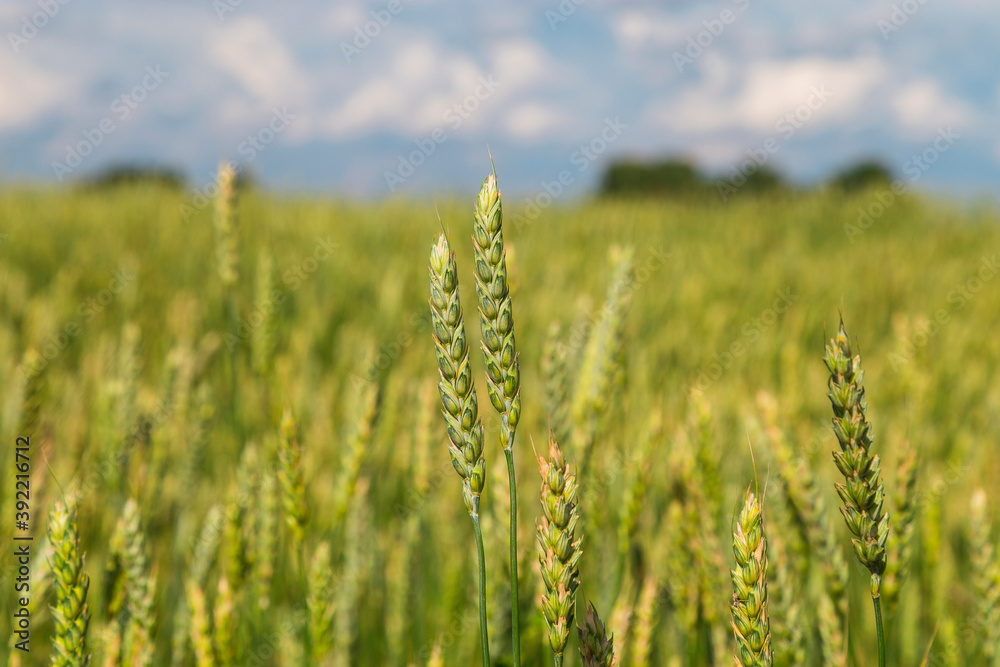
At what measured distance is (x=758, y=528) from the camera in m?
0.70

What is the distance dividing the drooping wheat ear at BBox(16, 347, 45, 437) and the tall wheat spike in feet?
3.48

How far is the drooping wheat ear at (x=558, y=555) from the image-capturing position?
0.65m

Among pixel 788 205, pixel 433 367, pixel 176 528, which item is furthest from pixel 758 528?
pixel 788 205

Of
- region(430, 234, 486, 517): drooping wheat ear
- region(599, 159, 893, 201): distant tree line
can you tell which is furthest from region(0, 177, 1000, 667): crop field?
region(599, 159, 893, 201): distant tree line

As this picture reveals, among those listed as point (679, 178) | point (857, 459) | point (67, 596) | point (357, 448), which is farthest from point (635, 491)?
point (679, 178)

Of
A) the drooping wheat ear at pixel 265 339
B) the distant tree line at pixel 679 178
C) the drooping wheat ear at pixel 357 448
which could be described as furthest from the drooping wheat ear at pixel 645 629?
the distant tree line at pixel 679 178

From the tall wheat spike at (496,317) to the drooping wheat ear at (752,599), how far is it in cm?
21

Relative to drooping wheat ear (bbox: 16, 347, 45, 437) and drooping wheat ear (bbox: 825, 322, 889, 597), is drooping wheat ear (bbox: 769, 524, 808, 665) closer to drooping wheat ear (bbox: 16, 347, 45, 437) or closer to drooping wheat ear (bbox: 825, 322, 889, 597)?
drooping wheat ear (bbox: 825, 322, 889, 597)

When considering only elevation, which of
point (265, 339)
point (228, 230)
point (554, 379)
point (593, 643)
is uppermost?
point (228, 230)

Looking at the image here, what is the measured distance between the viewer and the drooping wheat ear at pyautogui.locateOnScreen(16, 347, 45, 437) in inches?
52.2

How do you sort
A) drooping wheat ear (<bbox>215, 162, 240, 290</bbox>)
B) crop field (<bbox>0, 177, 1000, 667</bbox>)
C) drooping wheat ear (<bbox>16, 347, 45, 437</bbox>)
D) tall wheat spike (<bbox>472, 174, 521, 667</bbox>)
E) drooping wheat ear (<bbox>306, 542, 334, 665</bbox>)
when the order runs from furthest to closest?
drooping wheat ear (<bbox>215, 162, 240, 290</bbox>), drooping wheat ear (<bbox>16, 347, 45, 437</bbox>), drooping wheat ear (<bbox>306, 542, 334, 665</bbox>), crop field (<bbox>0, 177, 1000, 667</bbox>), tall wheat spike (<bbox>472, 174, 521, 667</bbox>)

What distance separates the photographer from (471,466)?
66cm

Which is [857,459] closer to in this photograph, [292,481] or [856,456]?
[856,456]

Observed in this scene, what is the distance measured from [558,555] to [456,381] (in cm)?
18
